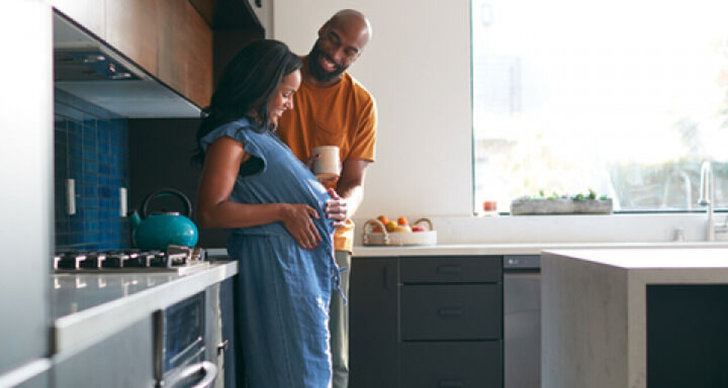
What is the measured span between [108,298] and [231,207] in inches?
24.5

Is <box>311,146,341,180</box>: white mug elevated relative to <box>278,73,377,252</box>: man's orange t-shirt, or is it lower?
lower

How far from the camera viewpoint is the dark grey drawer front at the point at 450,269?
2.90 meters

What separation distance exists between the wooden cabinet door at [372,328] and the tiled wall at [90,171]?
996 mm

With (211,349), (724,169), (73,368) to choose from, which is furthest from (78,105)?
→ (724,169)

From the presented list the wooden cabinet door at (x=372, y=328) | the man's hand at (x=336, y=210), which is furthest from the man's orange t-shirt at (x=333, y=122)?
the wooden cabinet door at (x=372, y=328)

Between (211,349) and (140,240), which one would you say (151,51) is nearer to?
(140,240)

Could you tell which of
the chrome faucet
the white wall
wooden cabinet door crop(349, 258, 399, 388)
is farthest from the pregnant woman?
the chrome faucet

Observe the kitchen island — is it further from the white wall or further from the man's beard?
the white wall

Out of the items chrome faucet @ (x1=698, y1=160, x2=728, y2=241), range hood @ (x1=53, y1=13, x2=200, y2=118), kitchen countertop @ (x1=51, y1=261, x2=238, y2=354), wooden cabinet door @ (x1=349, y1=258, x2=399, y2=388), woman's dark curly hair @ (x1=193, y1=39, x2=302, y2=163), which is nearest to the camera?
kitchen countertop @ (x1=51, y1=261, x2=238, y2=354)

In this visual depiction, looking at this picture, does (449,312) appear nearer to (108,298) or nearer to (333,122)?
(333,122)

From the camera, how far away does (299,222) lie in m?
1.57

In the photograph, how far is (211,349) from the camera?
1474 millimetres

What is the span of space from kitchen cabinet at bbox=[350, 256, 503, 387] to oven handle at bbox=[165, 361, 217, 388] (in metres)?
1.49

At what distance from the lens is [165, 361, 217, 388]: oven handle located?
1.22 metres
